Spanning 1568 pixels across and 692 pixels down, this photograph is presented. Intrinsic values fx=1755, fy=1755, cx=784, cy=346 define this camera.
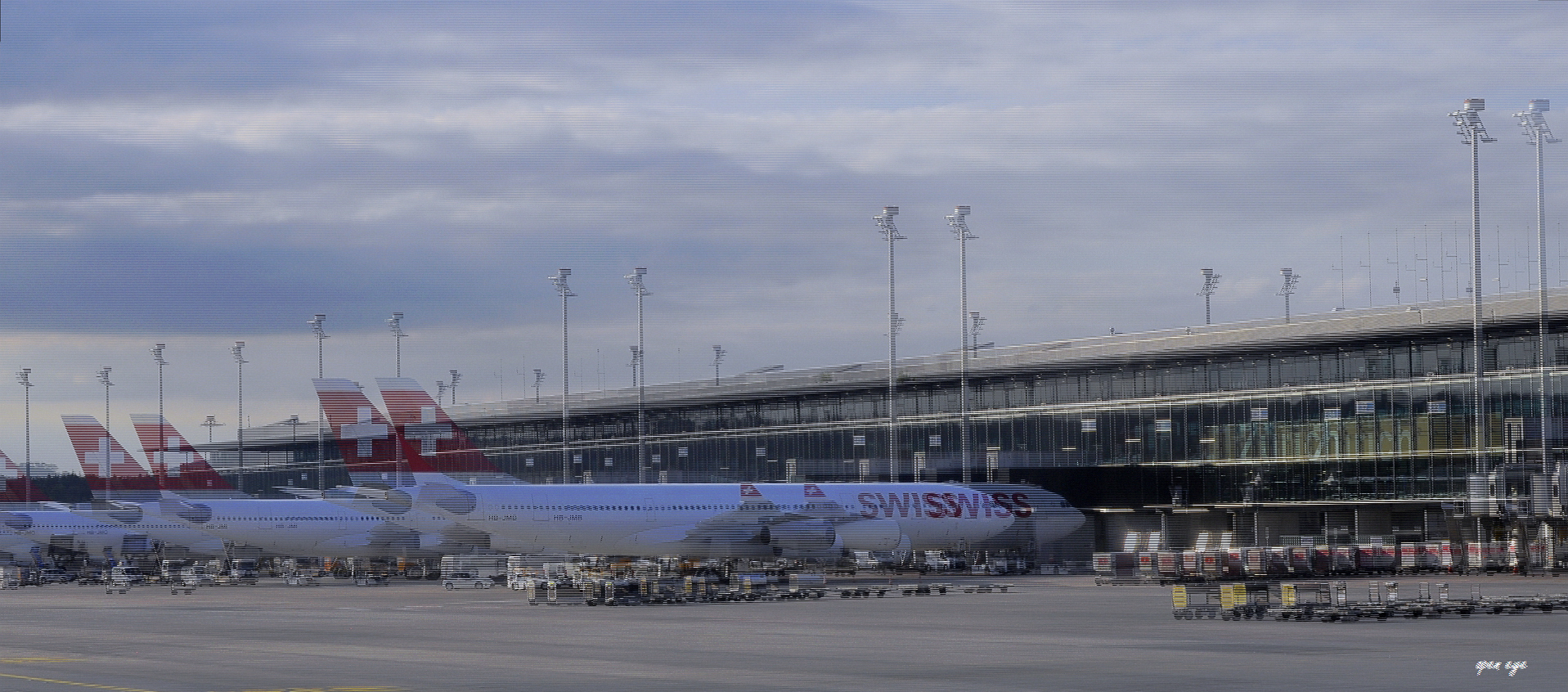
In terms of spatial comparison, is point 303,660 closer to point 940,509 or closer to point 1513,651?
point 1513,651

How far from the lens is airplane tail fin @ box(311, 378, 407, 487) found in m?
72.7

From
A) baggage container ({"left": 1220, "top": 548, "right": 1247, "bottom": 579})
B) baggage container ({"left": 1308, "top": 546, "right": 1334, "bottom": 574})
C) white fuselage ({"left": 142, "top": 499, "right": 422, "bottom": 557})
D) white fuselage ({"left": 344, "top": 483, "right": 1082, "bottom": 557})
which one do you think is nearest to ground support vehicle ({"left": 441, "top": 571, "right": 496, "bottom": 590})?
white fuselage ({"left": 344, "top": 483, "right": 1082, "bottom": 557})

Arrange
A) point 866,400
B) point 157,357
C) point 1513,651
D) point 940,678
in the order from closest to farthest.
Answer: point 940,678 < point 1513,651 < point 866,400 < point 157,357

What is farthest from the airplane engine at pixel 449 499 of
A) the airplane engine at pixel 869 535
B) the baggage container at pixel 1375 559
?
the baggage container at pixel 1375 559

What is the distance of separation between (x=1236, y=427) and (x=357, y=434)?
128 feet

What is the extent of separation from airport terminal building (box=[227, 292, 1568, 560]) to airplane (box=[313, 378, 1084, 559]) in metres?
8.33

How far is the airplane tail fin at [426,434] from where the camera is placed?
67.3 meters

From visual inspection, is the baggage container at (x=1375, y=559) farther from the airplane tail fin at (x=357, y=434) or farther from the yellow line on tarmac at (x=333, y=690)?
the yellow line on tarmac at (x=333, y=690)

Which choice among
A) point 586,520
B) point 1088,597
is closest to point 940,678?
point 1088,597

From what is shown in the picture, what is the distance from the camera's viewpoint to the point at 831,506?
71312mm

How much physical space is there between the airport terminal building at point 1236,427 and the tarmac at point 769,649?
66.0 ft

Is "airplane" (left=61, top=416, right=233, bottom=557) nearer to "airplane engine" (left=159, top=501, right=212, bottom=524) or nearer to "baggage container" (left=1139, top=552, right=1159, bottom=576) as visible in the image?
"airplane engine" (left=159, top=501, right=212, bottom=524)

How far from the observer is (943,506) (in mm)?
75000

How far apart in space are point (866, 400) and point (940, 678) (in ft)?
247
